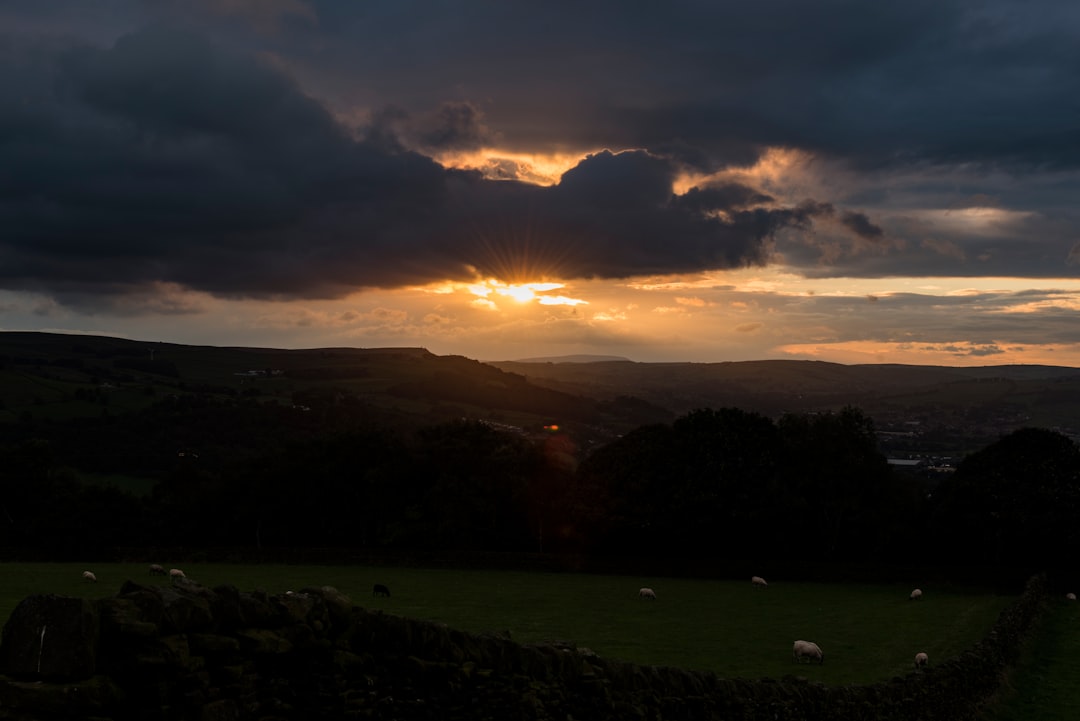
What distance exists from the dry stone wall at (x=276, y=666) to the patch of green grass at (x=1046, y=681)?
1529 centimetres

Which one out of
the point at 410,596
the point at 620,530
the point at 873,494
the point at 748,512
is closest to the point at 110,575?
the point at 410,596

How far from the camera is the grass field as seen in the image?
25.0 meters

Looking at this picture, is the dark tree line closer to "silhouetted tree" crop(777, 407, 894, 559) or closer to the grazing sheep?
"silhouetted tree" crop(777, 407, 894, 559)

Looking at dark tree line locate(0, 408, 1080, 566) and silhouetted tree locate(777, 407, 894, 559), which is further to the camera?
silhouetted tree locate(777, 407, 894, 559)

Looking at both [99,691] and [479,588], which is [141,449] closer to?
[479,588]

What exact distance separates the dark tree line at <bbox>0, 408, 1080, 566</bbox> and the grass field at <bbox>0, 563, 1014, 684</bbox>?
6.83 meters

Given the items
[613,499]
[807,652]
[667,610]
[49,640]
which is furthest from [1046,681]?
[613,499]

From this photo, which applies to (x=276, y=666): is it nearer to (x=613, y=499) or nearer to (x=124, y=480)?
(x=613, y=499)

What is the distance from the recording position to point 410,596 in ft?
123

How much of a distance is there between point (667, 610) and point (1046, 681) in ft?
47.2

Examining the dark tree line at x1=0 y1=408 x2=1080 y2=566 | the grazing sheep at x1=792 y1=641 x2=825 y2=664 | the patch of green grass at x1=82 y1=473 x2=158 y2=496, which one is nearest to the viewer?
the grazing sheep at x1=792 y1=641 x2=825 y2=664

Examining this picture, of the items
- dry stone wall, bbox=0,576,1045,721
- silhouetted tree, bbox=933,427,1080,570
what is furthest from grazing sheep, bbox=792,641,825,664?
silhouetted tree, bbox=933,427,1080,570

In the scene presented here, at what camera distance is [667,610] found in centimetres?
3634

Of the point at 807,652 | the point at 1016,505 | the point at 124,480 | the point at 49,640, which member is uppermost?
the point at 49,640
